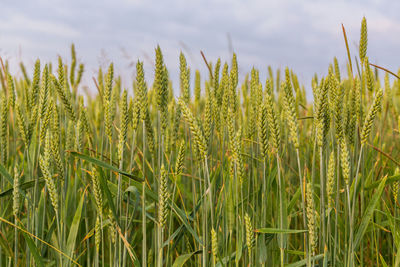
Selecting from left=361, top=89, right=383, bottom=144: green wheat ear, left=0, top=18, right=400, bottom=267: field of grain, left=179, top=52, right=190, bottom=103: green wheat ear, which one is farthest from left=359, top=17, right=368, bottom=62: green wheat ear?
left=179, top=52, right=190, bottom=103: green wheat ear

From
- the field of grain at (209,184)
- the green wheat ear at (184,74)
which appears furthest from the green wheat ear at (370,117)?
the green wheat ear at (184,74)

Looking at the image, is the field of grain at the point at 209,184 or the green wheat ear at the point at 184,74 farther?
the green wheat ear at the point at 184,74

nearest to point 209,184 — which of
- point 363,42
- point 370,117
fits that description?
point 370,117

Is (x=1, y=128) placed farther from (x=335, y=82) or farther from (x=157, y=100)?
(x=335, y=82)

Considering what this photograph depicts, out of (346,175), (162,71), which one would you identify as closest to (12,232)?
(162,71)

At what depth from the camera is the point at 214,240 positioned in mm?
1012

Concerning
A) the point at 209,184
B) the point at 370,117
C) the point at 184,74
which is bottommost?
the point at 209,184

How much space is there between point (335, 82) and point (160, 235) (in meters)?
0.68

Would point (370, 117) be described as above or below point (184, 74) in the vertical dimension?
below

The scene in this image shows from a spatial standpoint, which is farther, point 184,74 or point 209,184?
point 184,74

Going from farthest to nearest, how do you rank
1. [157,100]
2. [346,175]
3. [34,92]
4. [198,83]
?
[198,83] → [34,92] → [157,100] → [346,175]

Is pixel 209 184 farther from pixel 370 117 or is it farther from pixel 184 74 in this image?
pixel 184 74

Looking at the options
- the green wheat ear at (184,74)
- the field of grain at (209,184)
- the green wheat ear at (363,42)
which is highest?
the green wheat ear at (363,42)

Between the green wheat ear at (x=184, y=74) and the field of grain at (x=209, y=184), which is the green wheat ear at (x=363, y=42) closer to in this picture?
the field of grain at (x=209, y=184)
